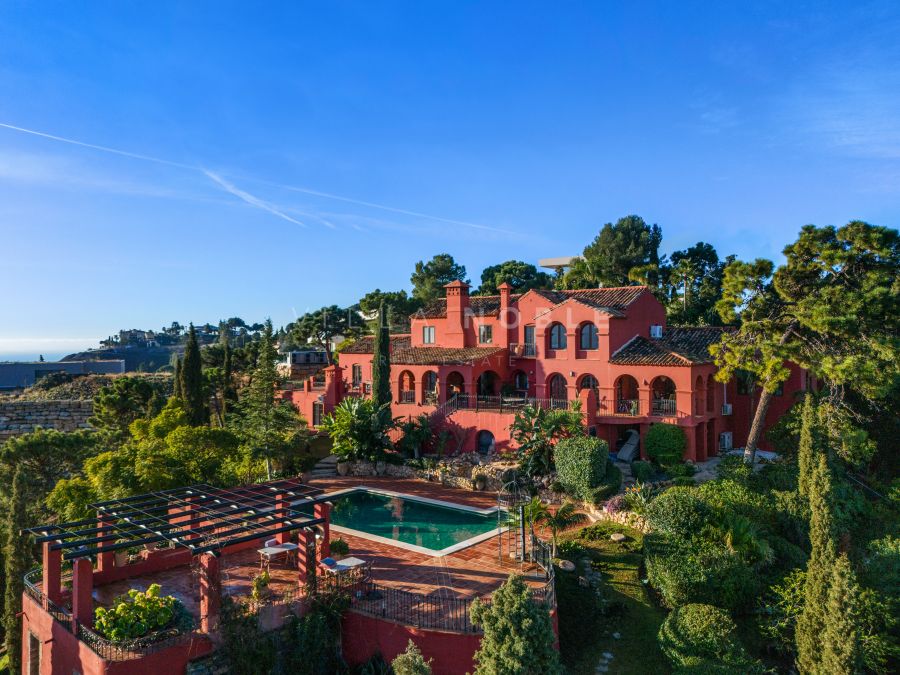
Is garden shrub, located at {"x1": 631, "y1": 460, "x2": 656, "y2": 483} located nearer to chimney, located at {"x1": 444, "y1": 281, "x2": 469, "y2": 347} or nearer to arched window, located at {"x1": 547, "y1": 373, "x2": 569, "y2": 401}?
arched window, located at {"x1": 547, "y1": 373, "x2": 569, "y2": 401}

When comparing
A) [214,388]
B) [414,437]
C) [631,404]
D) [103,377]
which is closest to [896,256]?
[631,404]

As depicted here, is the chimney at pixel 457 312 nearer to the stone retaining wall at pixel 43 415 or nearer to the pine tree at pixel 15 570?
the pine tree at pixel 15 570

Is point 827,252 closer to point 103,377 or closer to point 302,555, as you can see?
point 302,555

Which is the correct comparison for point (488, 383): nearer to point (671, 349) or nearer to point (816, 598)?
point (671, 349)

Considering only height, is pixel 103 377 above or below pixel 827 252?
below

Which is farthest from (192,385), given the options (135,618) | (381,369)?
(135,618)

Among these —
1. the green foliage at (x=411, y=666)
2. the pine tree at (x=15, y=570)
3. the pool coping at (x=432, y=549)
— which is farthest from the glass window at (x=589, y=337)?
the pine tree at (x=15, y=570)
